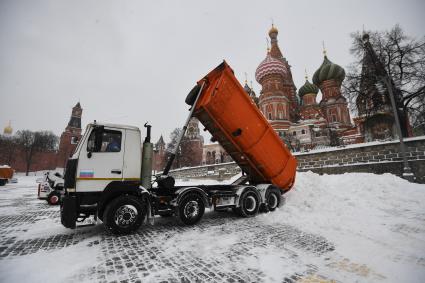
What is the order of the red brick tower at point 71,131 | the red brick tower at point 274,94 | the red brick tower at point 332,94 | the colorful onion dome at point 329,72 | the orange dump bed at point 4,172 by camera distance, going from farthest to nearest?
the red brick tower at point 71,131, the red brick tower at point 332,94, the colorful onion dome at point 329,72, the red brick tower at point 274,94, the orange dump bed at point 4,172

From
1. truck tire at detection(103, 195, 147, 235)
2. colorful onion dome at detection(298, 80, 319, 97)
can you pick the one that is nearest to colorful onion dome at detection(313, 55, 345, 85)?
colorful onion dome at detection(298, 80, 319, 97)

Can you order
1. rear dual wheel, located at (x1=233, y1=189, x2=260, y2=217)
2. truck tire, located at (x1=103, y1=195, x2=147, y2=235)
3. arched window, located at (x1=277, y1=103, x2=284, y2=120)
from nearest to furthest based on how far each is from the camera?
truck tire, located at (x1=103, y1=195, x2=147, y2=235) < rear dual wheel, located at (x1=233, y1=189, x2=260, y2=217) < arched window, located at (x1=277, y1=103, x2=284, y2=120)

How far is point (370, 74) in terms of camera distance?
69.4 feet

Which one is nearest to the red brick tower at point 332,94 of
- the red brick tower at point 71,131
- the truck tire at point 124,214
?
the truck tire at point 124,214

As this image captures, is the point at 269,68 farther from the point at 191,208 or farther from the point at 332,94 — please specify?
the point at 191,208

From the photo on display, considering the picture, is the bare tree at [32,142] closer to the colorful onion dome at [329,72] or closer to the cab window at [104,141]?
the cab window at [104,141]

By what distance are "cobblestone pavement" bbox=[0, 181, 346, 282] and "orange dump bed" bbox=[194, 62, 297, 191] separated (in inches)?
87.3

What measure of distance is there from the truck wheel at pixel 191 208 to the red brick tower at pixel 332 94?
5239cm

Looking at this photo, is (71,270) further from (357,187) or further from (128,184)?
(357,187)

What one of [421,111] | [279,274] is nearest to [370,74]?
[421,111]

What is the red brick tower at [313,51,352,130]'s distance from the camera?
49938mm

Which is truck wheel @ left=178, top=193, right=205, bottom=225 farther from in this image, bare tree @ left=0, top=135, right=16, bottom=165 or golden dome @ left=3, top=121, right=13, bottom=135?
golden dome @ left=3, top=121, right=13, bottom=135

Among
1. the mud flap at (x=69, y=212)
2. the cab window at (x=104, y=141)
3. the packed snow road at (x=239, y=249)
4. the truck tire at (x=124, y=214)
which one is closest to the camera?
the packed snow road at (x=239, y=249)

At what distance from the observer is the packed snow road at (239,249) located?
3.08m
